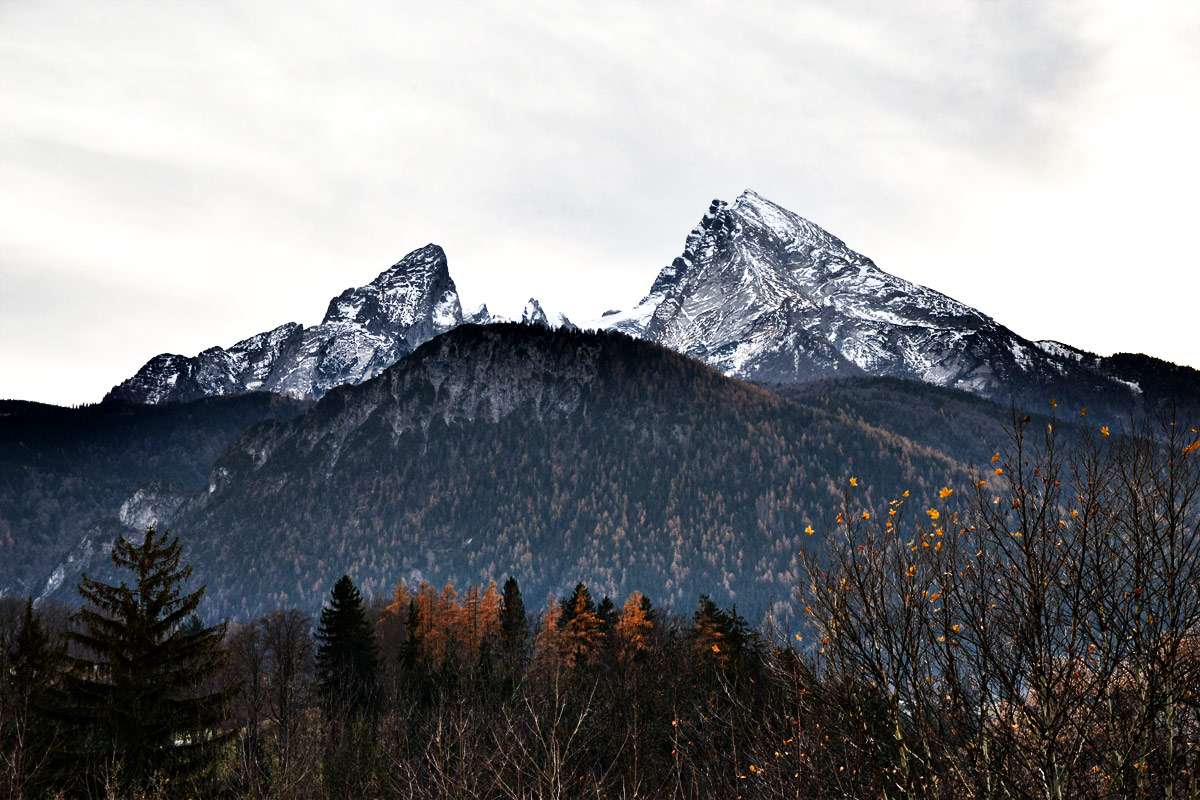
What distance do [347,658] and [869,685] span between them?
57980mm

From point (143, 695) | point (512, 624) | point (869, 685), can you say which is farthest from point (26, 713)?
point (512, 624)

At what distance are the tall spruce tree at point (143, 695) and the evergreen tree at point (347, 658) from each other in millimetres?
32067

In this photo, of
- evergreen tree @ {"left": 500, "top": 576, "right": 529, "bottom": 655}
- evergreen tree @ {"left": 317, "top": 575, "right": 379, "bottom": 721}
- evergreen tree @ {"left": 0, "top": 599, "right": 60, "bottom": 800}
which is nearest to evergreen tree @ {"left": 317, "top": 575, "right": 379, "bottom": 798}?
evergreen tree @ {"left": 317, "top": 575, "right": 379, "bottom": 721}

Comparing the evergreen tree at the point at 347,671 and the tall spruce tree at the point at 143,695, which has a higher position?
the tall spruce tree at the point at 143,695

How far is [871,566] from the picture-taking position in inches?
547

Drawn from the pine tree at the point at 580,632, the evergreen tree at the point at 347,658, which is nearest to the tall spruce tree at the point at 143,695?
the evergreen tree at the point at 347,658

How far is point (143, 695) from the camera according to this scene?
25797mm

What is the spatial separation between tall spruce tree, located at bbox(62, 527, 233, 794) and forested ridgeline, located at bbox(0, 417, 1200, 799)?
2.8 inches

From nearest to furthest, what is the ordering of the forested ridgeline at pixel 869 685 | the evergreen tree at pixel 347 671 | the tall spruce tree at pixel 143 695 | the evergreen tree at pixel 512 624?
the forested ridgeline at pixel 869 685 → the tall spruce tree at pixel 143 695 → the evergreen tree at pixel 347 671 → the evergreen tree at pixel 512 624

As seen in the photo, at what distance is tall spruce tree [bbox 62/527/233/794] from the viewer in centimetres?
2536

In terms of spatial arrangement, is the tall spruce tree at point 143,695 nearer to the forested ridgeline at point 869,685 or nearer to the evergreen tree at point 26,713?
the forested ridgeline at point 869,685

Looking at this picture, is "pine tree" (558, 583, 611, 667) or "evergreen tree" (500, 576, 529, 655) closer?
"pine tree" (558, 583, 611, 667)

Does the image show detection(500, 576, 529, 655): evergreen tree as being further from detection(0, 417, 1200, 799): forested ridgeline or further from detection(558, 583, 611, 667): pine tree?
detection(0, 417, 1200, 799): forested ridgeline

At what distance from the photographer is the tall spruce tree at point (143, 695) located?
25.4 metres
